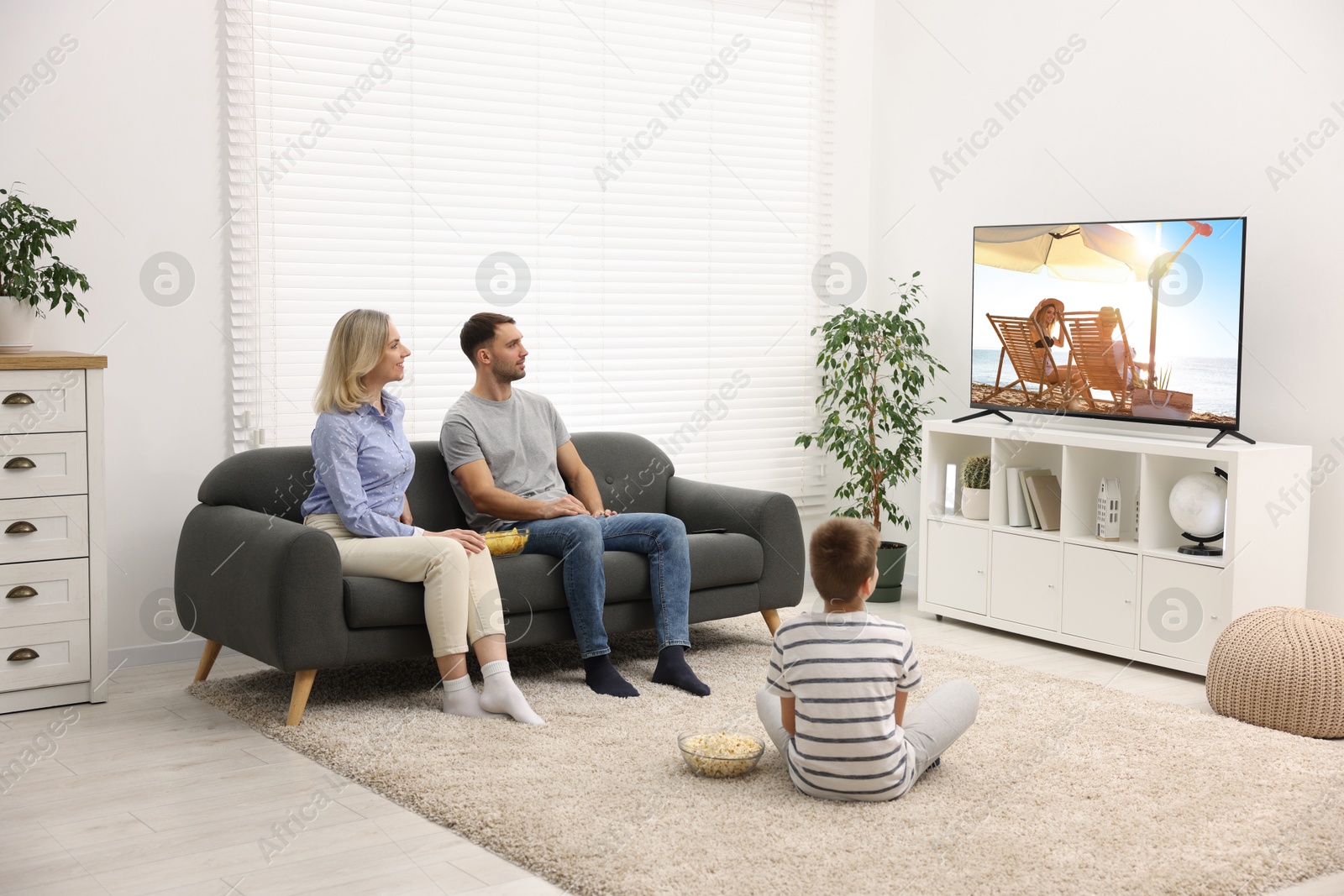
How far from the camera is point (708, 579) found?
13.6 ft

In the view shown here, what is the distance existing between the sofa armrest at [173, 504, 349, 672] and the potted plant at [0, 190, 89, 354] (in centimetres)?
84

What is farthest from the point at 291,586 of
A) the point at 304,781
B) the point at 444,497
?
the point at 444,497

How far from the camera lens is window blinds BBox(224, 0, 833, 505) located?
438 cm

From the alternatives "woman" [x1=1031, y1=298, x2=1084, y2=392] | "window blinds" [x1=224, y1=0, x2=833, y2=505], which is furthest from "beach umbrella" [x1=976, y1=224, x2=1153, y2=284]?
"window blinds" [x1=224, y1=0, x2=833, y2=505]

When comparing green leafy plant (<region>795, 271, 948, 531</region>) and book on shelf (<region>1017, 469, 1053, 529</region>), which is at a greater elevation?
green leafy plant (<region>795, 271, 948, 531</region>)

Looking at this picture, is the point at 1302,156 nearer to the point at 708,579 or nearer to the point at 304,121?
the point at 708,579

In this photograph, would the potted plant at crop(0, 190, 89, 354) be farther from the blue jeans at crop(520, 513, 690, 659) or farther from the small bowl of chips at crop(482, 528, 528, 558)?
the blue jeans at crop(520, 513, 690, 659)

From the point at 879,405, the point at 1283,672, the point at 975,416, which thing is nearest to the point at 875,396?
the point at 879,405

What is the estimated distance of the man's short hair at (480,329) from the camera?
13.4 ft

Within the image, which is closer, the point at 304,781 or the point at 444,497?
the point at 304,781

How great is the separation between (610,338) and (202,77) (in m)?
1.86

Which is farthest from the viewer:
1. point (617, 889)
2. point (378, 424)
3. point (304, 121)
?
point (304, 121)

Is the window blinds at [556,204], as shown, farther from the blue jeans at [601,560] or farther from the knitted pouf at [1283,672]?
the knitted pouf at [1283,672]

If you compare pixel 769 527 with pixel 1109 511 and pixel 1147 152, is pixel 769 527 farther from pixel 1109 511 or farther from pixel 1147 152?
pixel 1147 152
